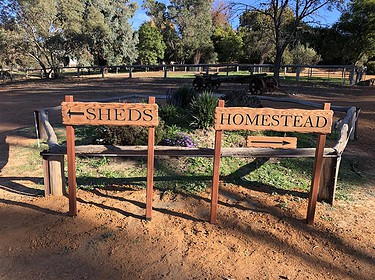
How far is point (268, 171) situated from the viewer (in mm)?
4754

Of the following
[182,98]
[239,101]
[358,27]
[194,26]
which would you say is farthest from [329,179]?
[194,26]

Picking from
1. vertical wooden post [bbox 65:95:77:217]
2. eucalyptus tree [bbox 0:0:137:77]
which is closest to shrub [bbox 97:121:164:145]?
vertical wooden post [bbox 65:95:77:217]

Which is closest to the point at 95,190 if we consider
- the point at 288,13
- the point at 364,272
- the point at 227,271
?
the point at 227,271

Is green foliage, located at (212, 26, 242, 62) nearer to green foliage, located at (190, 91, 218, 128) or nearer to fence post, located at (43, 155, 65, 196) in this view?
green foliage, located at (190, 91, 218, 128)

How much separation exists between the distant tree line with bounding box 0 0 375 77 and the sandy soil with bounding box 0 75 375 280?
47.8 ft

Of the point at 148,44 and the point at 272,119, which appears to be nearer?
the point at 272,119

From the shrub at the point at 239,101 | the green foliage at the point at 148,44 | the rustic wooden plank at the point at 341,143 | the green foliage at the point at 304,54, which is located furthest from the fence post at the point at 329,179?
the green foliage at the point at 148,44

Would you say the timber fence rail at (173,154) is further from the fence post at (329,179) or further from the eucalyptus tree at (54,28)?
the eucalyptus tree at (54,28)

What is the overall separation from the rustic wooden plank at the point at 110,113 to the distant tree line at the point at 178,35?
15067 millimetres

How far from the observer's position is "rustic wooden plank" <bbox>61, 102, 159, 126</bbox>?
10.1 ft

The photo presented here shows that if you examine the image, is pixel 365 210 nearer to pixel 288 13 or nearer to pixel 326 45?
pixel 288 13

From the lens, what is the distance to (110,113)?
3.08 metres

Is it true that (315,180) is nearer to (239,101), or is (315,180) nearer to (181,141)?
(181,141)

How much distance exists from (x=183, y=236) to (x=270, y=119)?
4.58 ft
